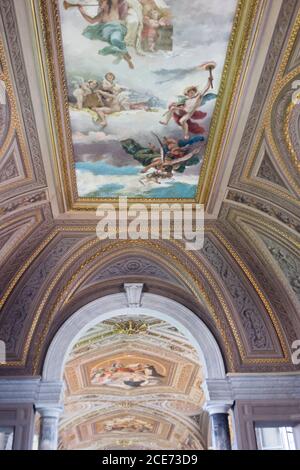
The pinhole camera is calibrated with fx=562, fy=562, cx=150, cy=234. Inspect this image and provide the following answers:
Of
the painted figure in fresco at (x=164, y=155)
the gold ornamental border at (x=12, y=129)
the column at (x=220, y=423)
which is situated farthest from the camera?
the column at (x=220, y=423)

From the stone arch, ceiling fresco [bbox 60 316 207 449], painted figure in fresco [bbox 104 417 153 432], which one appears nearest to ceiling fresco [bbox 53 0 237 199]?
the stone arch

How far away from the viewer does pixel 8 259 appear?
11.3 metres

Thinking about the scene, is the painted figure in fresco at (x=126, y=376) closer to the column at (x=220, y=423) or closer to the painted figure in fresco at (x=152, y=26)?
the column at (x=220, y=423)

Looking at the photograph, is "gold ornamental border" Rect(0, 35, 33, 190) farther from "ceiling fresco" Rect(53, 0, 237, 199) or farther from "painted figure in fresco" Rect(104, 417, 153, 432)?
"painted figure in fresco" Rect(104, 417, 153, 432)

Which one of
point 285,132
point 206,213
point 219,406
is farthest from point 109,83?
point 219,406

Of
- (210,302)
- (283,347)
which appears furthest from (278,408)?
(210,302)

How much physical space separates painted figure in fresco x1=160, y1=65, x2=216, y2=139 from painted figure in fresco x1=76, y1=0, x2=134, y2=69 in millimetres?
1222

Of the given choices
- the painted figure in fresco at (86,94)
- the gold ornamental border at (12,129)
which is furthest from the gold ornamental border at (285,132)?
the gold ornamental border at (12,129)

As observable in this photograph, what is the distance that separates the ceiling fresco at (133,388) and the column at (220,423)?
5.45 m

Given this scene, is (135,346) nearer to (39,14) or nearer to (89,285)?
(89,285)

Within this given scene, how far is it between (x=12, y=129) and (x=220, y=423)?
6910 millimetres

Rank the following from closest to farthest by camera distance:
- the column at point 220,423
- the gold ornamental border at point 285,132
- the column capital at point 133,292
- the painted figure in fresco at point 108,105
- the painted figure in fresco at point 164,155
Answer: the gold ornamental border at point 285,132 → the painted figure in fresco at point 108,105 → the painted figure in fresco at point 164,155 → the column at point 220,423 → the column capital at point 133,292

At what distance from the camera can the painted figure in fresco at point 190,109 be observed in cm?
873

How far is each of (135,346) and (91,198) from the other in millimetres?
8629
